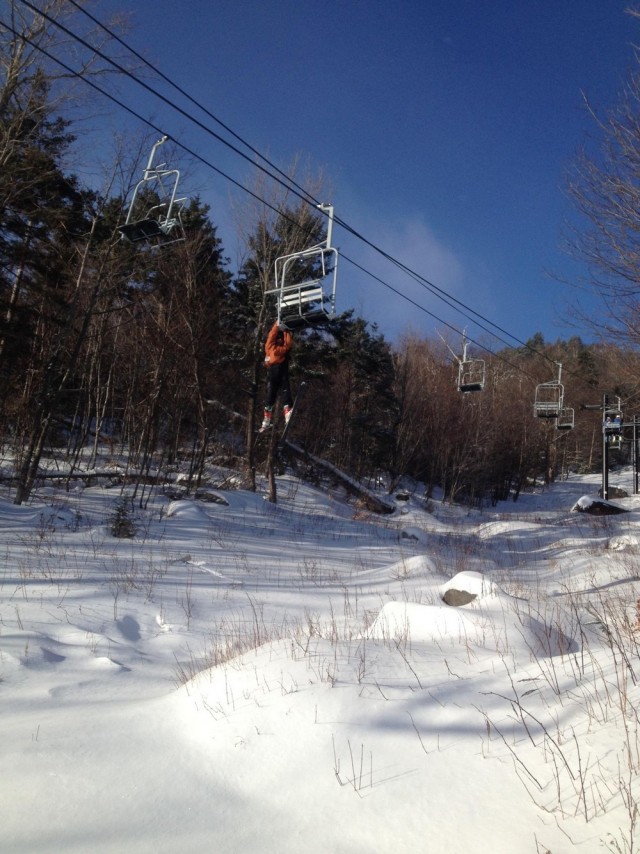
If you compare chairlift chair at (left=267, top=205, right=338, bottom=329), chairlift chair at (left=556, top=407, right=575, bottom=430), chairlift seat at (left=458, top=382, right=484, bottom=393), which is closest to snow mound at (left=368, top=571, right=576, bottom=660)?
chairlift chair at (left=267, top=205, right=338, bottom=329)

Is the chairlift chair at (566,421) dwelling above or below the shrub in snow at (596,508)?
above

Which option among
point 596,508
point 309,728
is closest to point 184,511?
point 309,728

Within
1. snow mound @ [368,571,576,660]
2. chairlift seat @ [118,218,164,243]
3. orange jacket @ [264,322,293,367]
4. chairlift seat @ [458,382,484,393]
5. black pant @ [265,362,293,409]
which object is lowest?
snow mound @ [368,571,576,660]

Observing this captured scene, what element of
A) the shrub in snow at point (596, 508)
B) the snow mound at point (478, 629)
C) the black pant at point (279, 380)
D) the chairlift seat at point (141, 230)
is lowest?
the shrub in snow at point (596, 508)

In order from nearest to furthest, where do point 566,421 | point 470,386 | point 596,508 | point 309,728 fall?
point 309,728 < point 470,386 < point 566,421 < point 596,508

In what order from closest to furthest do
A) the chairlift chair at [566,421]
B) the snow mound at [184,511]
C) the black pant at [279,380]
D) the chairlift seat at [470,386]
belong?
the black pant at [279,380] < the snow mound at [184,511] < the chairlift seat at [470,386] < the chairlift chair at [566,421]

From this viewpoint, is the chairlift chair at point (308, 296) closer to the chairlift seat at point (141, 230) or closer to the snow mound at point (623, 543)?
the chairlift seat at point (141, 230)

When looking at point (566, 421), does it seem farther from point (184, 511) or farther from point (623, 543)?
point (184, 511)

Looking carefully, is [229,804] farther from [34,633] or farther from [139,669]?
[34,633]

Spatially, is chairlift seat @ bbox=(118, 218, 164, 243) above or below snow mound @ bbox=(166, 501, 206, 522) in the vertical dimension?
above

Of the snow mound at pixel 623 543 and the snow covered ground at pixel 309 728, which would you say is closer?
the snow covered ground at pixel 309 728

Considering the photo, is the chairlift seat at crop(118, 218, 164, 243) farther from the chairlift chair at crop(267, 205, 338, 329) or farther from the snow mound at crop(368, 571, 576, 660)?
the snow mound at crop(368, 571, 576, 660)

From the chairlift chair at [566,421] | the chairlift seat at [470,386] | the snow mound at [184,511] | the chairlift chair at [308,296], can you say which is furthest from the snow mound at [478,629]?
the chairlift chair at [566,421]

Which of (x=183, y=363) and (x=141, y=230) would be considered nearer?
(x=141, y=230)
